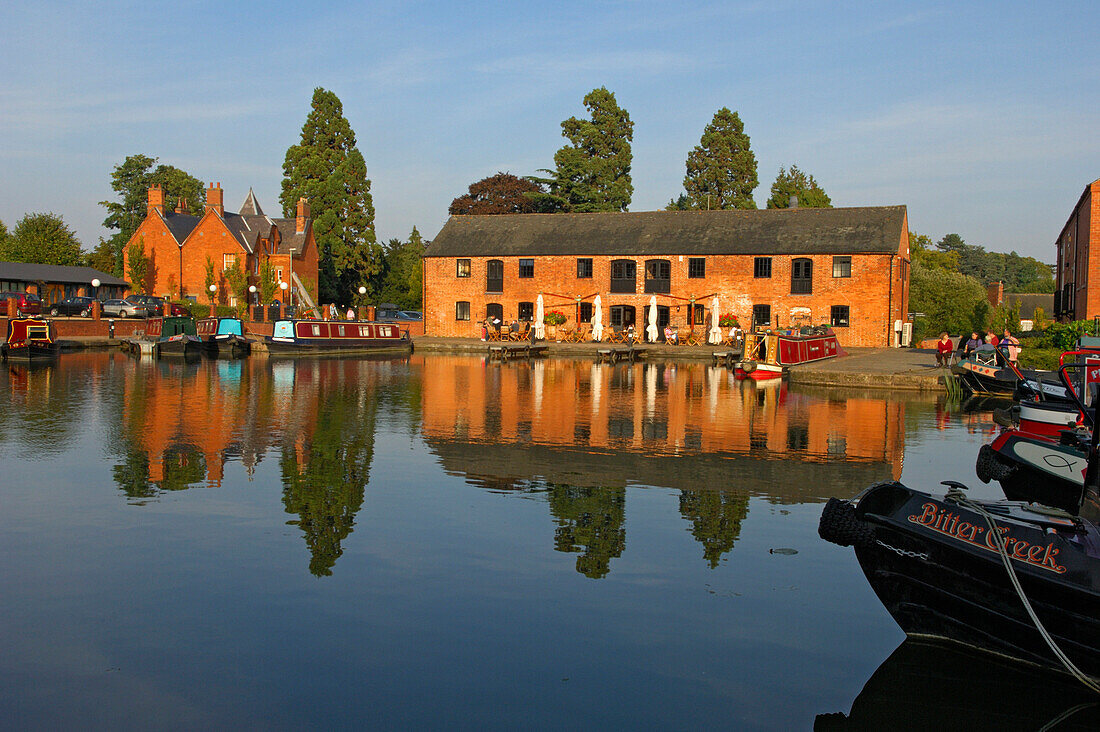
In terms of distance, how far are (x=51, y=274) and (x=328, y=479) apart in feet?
198

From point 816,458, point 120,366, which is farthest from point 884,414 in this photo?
point 120,366

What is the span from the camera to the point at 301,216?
6412 centimetres

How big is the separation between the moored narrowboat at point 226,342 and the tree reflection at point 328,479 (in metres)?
21.4

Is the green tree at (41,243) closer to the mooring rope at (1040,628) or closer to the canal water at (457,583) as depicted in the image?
the canal water at (457,583)

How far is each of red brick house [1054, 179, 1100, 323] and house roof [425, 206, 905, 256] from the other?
7659 mm

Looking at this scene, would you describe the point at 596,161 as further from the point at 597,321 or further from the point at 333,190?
the point at 597,321

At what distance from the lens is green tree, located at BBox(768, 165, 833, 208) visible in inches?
2835

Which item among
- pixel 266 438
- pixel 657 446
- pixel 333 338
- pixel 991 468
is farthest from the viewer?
pixel 333 338

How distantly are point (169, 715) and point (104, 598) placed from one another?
238cm

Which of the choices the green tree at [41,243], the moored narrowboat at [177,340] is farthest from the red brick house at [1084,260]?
the green tree at [41,243]

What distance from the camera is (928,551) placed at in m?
6.76

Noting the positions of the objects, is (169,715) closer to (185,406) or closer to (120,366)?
(185,406)

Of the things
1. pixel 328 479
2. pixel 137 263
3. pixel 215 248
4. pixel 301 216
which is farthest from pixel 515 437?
pixel 301 216

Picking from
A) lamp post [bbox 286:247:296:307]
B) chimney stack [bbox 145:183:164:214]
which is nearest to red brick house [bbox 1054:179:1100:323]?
lamp post [bbox 286:247:296:307]
